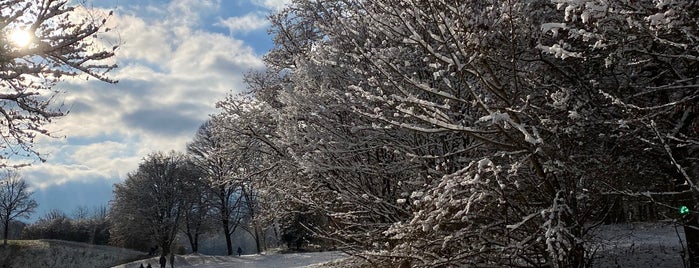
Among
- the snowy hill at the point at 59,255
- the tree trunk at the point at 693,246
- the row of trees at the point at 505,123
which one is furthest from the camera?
the snowy hill at the point at 59,255

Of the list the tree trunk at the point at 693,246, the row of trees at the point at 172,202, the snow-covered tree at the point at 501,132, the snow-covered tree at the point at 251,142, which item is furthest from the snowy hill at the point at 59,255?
the tree trunk at the point at 693,246

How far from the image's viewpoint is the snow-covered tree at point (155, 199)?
117 ft

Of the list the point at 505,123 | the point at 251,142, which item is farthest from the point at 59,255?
the point at 505,123

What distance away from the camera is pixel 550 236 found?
4000 millimetres

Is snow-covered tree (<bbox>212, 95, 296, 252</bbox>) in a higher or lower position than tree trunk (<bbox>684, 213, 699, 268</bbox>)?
higher

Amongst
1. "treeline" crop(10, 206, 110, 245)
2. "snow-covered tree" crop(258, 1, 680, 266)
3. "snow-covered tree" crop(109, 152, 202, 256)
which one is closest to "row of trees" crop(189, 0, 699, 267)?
"snow-covered tree" crop(258, 1, 680, 266)

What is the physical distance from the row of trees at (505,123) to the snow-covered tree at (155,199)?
2945cm

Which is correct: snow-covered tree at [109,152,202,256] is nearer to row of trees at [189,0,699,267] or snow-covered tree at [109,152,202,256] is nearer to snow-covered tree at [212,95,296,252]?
snow-covered tree at [212,95,296,252]

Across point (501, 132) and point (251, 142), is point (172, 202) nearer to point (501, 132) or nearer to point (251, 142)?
point (251, 142)

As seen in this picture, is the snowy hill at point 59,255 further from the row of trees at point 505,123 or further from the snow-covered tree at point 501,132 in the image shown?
the snow-covered tree at point 501,132

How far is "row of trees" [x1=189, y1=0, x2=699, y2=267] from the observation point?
417 cm

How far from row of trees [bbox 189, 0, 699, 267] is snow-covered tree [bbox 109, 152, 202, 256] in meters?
29.4

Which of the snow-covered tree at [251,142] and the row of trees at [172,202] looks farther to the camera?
the row of trees at [172,202]

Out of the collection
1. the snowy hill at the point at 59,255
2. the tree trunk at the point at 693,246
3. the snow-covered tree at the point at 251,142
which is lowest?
the tree trunk at the point at 693,246
